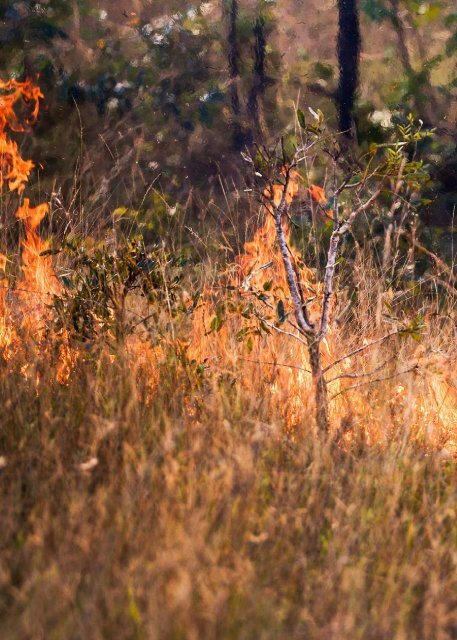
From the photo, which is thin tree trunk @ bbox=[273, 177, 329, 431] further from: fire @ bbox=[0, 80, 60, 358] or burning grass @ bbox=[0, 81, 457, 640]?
fire @ bbox=[0, 80, 60, 358]

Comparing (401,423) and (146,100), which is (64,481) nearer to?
(401,423)

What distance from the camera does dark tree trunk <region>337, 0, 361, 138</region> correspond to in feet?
16.8

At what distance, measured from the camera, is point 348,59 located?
203 inches

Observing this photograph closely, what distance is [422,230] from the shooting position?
5.08m

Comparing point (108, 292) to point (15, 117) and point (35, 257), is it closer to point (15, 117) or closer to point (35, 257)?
point (35, 257)

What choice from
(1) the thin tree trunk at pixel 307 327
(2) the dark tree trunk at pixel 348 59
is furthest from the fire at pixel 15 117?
(1) the thin tree trunk at pixel 307 327

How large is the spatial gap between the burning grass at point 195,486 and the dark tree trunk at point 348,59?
1962 mm

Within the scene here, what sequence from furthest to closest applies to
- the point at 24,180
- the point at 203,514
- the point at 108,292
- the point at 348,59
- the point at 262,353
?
the point at 24,180, the point at 348,59, the point at 262,353, the point at 108,292, the point at 203,514

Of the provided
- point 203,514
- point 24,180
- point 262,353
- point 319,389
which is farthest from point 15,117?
point 203,514

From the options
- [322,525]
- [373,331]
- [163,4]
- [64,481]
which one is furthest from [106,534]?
[163,4]

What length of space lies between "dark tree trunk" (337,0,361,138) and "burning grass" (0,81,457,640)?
6.44ft

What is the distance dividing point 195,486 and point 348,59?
3.57m

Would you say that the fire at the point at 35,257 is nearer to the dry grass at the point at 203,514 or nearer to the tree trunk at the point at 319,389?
the dry grass at the point at 203,514

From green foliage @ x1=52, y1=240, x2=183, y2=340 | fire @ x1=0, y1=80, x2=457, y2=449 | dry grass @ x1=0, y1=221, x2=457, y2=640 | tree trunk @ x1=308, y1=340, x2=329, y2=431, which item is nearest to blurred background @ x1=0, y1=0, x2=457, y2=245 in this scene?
fire @ x1=0, y1=80, x2=457, y2=449
